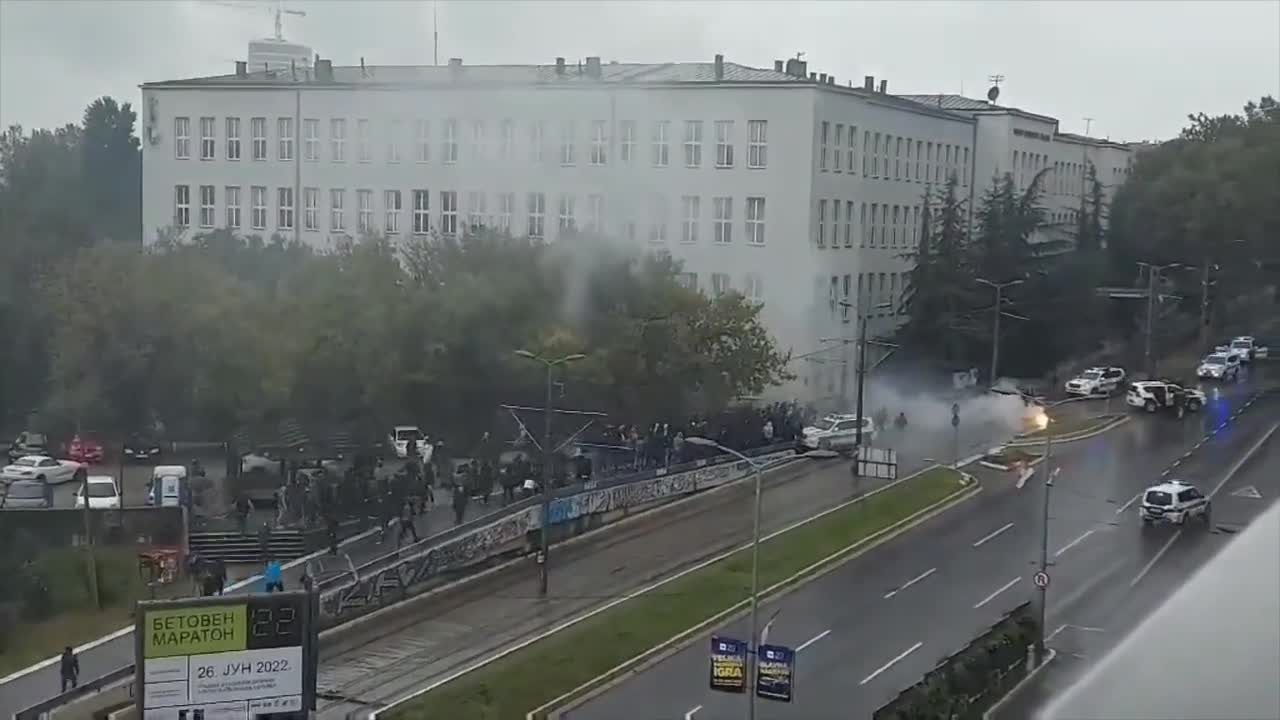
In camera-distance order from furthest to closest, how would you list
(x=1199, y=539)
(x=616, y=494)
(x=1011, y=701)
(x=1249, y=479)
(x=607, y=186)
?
(x=607, y=186) < (x=1249, y=479) < (x=616, y=494) < (x=1199, y=539) < (x=1011, y=701)

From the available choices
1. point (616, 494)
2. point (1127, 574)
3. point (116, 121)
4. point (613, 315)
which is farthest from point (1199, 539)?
point (116, 121)

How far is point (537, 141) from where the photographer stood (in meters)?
34.9

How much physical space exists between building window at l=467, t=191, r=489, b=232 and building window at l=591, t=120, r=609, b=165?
2979 millimetres

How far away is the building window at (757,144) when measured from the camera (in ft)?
115

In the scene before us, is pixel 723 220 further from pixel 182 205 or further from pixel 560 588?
pixel 560 588

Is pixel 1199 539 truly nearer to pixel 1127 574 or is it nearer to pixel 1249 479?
pixel 1127 574

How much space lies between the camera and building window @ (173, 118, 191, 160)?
39406mm

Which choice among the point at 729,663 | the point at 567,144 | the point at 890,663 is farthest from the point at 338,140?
the point at 729,663

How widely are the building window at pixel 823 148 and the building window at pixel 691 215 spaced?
2962 mm

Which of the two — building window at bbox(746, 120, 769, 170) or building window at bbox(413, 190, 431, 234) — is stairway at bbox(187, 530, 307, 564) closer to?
building window at bbox(413, 190, 431, 234)

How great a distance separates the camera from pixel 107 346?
29.4m

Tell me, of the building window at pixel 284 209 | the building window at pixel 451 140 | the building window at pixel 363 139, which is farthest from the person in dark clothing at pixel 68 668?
the building window at pixel 284 209

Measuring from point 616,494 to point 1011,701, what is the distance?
15218mm

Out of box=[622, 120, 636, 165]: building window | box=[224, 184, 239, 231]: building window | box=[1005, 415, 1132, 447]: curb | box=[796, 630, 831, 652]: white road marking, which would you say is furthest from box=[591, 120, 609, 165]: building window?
box=[796, 630, 831, 652]: white road marking
